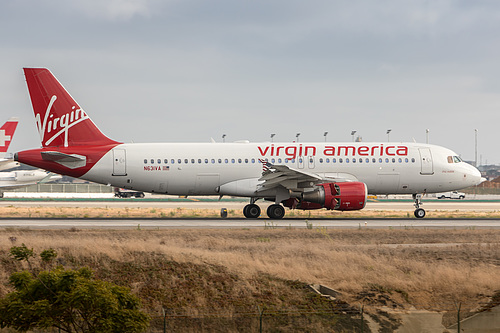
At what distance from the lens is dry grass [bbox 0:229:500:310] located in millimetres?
21266

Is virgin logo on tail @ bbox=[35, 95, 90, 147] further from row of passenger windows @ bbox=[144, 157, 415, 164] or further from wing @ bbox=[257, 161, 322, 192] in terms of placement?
wing @ bbox=[257, 161, 322, 192]

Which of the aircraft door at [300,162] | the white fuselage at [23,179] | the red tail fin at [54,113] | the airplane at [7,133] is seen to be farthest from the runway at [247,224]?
the white fuselage at [23,179]

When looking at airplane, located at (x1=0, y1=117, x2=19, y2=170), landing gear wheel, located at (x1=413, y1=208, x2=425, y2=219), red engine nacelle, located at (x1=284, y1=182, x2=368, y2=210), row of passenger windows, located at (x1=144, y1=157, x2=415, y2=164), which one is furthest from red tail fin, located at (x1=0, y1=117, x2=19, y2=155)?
landing gear wheel, located at (x1=413, y1=208, x2=425, y2=219)

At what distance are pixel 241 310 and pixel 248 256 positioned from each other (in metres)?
4.27

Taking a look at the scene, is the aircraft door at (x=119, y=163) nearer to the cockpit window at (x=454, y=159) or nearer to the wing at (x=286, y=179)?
the wing at (x=286, y=179)

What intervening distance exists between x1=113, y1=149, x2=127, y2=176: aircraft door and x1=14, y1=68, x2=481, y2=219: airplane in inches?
1.3

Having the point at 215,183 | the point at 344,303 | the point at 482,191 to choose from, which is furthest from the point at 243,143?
the point at 482,191

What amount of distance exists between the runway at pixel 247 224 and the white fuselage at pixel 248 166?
2.50 metres

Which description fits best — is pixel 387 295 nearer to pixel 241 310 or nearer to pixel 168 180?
pixel 241 310

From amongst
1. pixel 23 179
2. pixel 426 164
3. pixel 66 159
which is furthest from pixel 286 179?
pixel 23 179

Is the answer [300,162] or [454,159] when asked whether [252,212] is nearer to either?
[300,162]

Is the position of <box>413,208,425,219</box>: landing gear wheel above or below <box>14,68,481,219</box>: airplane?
below

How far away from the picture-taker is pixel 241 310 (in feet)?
66.0

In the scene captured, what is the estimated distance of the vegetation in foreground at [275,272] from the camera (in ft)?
67.8
